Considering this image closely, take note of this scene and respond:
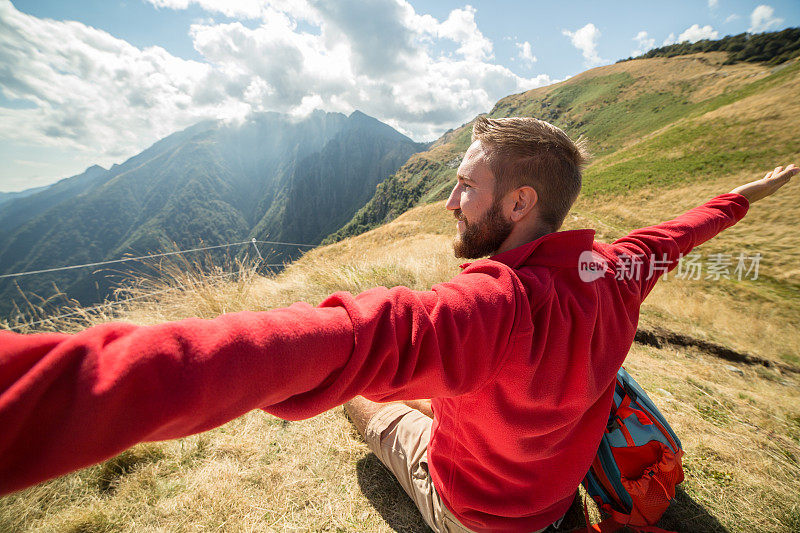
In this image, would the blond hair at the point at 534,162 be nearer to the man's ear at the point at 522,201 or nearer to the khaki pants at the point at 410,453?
the man's ear at the point at 522,201

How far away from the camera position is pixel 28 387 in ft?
1.57

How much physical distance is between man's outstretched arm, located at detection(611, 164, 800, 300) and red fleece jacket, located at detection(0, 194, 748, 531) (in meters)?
0.45

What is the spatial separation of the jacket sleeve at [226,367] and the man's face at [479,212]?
0.57 meters

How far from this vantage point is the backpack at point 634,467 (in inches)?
67.7

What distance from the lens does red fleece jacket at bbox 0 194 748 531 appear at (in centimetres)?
52

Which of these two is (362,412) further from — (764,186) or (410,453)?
(764,186)

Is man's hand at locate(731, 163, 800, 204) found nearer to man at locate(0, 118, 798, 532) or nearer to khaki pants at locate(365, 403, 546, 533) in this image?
man at locate(0, 118, 798, 532)

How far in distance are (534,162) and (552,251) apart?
540mm

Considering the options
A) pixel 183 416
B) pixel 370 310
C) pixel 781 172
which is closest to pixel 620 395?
pixel 370 310

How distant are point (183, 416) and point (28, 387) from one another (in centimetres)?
23

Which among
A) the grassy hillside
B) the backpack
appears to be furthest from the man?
the grassy hillside

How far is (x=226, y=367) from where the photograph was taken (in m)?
0.60

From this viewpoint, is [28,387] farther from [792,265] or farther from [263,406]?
[792,265]

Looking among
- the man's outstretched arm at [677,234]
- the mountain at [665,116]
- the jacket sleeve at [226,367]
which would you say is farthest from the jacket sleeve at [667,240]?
the mountain at [665,116]
